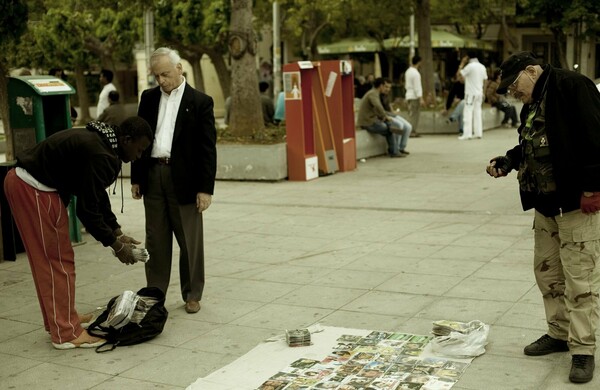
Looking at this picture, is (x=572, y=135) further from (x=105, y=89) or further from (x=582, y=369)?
(x=105, y=89)

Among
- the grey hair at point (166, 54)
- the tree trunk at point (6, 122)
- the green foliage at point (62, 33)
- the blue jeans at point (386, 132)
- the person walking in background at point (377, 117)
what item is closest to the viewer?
the grey hair at point (166, 54)

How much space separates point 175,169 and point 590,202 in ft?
9.44

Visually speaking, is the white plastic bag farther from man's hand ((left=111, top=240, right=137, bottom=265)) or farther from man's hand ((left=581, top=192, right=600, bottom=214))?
man's hand ((left=111, top=240, right=137, bottom=265))

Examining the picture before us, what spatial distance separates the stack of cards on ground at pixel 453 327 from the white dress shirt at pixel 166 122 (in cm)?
223

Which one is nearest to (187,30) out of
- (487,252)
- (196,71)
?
(196,71)

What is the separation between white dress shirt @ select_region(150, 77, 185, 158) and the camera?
633 cm

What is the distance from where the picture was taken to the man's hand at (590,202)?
15.6 ft

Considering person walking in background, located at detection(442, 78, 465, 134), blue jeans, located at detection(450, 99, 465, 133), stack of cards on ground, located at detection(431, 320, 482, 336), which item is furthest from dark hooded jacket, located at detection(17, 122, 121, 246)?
blue jeans, located at detection(450, 99, 465, 133)

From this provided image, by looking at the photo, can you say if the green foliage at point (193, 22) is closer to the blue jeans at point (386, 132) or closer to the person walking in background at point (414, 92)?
the person walking in background at point (414, 92)

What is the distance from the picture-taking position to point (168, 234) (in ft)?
21.6

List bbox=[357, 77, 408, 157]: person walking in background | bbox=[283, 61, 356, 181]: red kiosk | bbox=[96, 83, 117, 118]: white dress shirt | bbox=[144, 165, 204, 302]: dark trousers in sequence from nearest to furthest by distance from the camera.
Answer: bbox=[144, 165, 204, 302]: dark trousers < bbox=[283, 61, 356, 181]: red kiosk < bbox=[96, 83, 117, 118]: white dress shirt < bbox=[357, 77, 408, 157]: person walking in background

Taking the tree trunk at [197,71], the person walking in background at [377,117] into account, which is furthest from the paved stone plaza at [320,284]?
the tree trunk at [197,71]

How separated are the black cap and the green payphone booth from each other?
5079mm

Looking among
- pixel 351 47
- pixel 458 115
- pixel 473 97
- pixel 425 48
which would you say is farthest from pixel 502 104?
pixel 351 47
